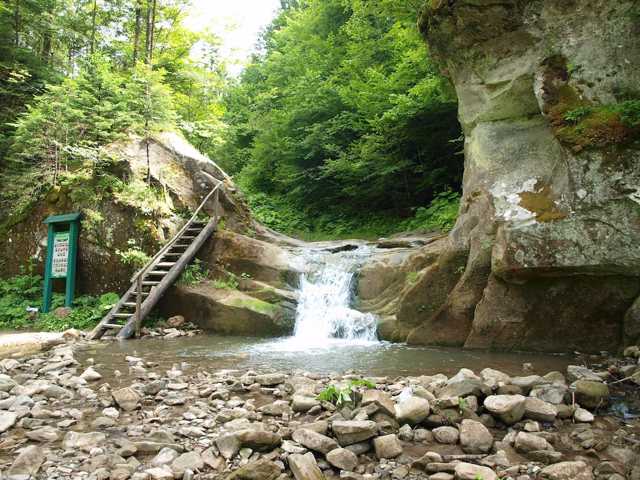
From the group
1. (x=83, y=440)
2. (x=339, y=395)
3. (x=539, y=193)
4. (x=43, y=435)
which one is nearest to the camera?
(x=83, y=440)

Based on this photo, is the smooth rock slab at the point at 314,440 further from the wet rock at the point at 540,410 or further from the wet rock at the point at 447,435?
the wet rock at the point at 540,410

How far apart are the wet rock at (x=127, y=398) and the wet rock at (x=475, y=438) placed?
3.14m

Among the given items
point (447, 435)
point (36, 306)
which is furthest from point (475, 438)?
point (36, 306)

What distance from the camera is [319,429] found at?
3635 millimetres

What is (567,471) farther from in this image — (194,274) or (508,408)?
(194,274)

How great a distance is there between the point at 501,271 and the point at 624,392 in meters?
2.39

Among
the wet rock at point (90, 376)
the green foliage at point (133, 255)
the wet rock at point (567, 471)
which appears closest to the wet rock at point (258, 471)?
the wet rock at point (567, 471)

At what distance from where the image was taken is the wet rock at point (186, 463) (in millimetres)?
3131

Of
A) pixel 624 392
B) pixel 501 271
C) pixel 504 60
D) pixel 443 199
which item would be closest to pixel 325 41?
pixel 443 199

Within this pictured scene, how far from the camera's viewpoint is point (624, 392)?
4719mm

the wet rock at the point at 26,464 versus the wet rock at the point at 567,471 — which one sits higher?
the wet rock at the point at 567,471

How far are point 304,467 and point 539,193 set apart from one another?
5.80m

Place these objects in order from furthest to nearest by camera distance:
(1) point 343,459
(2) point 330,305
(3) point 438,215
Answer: (3) point 438,215 → (2) point 330,305 → (1) point 343,459

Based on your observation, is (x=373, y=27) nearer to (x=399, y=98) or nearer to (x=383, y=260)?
(x=399, y=98)
